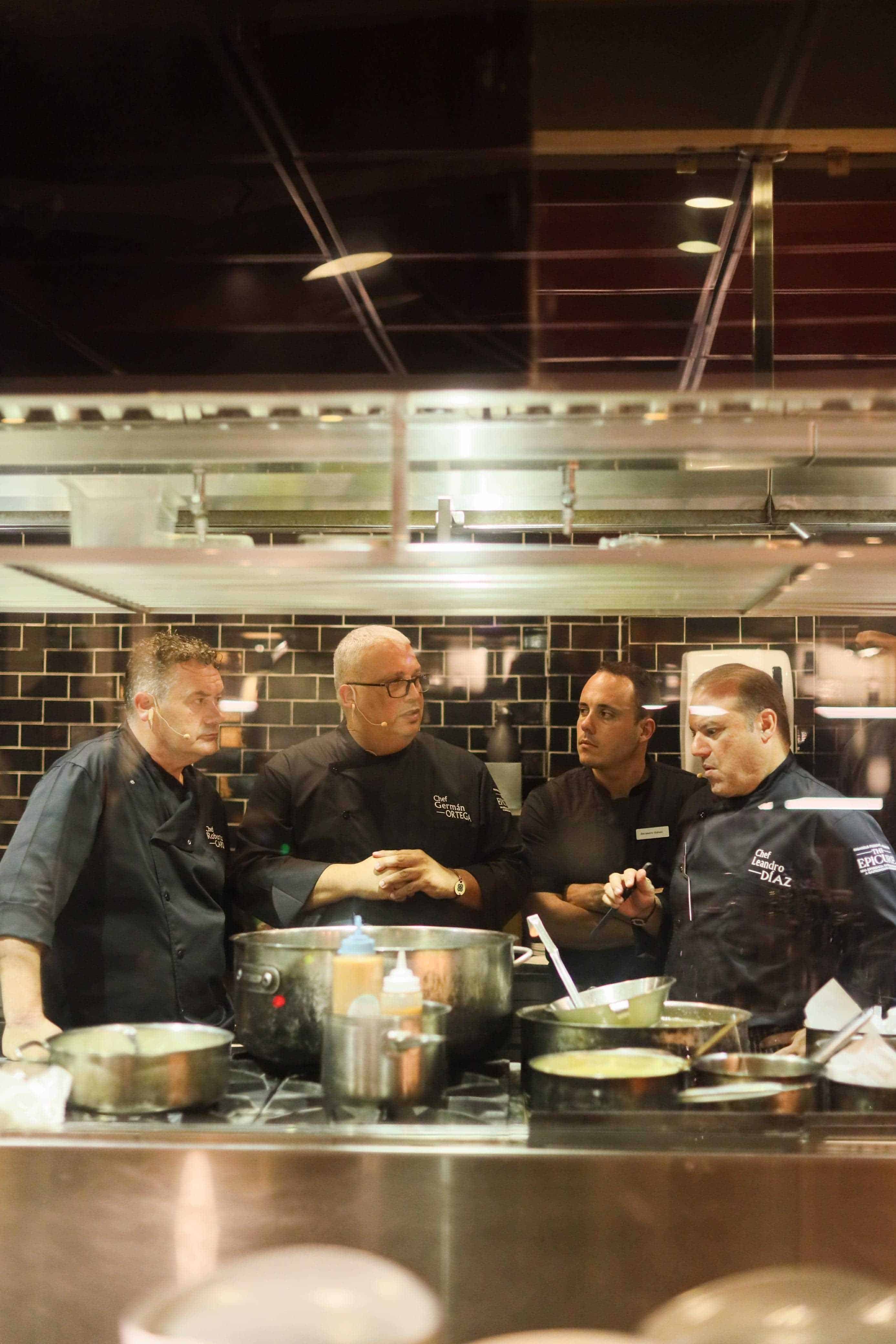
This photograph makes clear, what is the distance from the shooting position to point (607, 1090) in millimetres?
1481

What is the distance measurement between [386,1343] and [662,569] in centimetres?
106

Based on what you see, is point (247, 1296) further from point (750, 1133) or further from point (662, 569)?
point (662, 569)

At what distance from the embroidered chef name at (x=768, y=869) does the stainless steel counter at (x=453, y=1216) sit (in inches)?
37.0

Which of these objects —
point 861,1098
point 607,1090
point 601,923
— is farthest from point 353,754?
point 861,1098

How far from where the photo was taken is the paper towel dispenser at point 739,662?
9.32 feet

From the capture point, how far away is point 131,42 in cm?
258

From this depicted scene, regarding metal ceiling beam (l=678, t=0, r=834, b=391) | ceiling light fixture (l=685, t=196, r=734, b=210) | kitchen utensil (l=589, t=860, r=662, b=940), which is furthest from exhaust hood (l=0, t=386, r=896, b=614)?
ceiling light fixture (l=685, t=196, r=734, b=210)

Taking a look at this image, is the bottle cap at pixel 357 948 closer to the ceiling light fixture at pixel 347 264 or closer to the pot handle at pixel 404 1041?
the pot handle at pixel 404 1041

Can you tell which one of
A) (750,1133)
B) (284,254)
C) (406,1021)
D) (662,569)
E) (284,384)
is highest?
(284,254)

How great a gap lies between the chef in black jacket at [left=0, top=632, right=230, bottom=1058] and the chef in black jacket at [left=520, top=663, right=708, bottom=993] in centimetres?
84

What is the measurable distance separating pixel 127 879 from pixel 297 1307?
3.40 feet

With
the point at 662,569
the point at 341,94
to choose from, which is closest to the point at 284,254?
the point at 341,94

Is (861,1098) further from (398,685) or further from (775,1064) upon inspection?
(398,685)

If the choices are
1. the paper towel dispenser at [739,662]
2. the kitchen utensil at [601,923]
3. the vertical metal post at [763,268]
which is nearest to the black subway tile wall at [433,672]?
the paper towel dispenser at [739,662]
